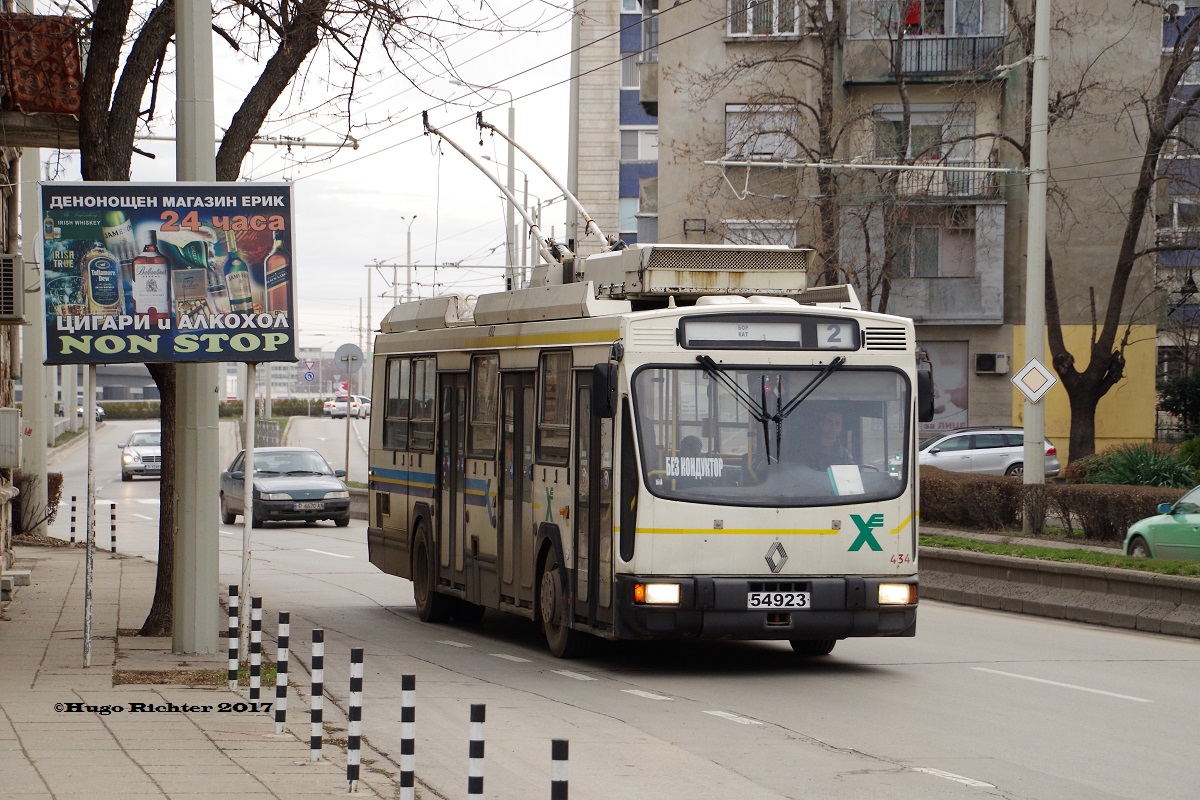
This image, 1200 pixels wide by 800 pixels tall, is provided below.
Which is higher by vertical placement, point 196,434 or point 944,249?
point 944,249

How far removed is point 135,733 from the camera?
981 cm

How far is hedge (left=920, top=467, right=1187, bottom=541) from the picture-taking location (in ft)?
78.0

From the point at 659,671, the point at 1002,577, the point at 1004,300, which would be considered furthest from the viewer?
the point at 1004,300

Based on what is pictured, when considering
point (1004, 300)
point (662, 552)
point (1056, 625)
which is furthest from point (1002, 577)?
point (1004, 300)

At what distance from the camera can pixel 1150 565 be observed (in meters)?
18.4

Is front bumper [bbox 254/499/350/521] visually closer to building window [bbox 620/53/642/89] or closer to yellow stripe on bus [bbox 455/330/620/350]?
yellow stripe on bus [bbox 455/330/620/350]

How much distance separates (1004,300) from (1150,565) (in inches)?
1137

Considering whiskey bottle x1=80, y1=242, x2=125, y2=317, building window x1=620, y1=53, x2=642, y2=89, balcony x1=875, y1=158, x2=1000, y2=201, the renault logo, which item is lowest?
the renault logo

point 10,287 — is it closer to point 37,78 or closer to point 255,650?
point 37,78

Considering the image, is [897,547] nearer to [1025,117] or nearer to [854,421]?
[854,421]

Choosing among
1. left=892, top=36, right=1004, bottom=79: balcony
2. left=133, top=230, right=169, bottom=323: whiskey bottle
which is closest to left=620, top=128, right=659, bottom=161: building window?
left=892, top=36, right=1004, bottom=79: balcony

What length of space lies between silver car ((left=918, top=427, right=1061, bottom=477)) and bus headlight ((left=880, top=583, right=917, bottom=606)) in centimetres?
2697

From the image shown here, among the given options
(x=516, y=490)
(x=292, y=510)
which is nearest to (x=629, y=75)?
(x=292, y=510)

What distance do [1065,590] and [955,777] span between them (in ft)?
33.2
